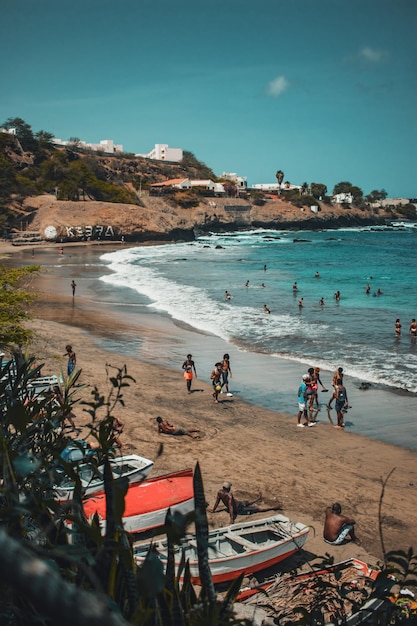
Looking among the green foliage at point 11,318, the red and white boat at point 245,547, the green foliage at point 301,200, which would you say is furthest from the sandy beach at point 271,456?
the green foliage at point 301,200

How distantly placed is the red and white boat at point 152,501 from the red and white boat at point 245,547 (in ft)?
1.59

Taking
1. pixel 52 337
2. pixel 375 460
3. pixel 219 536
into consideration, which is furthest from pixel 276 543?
pixel 52 337

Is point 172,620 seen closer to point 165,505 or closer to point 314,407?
point 165,505

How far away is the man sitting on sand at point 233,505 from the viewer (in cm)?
964

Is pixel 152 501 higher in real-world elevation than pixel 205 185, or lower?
lower

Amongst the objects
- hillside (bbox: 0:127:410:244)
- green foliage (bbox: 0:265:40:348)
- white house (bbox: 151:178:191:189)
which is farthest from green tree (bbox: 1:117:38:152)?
green foliage (bbox: 0:265:40:348)

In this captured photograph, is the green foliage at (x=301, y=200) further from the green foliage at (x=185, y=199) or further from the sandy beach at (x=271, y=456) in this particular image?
the sandy beach at (x=271, y=456)

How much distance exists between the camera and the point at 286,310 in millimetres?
32562

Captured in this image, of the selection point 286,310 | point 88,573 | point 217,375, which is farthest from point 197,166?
point 88,573

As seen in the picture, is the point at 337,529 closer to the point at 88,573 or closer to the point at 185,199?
the point at 88,573

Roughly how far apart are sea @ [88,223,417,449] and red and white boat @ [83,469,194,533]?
6.52 metres

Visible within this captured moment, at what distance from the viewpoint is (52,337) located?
2302 cm

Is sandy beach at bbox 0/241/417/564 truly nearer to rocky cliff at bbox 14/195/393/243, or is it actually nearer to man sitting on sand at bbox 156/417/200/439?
man sitting on sand at bbox 156/417/200/439

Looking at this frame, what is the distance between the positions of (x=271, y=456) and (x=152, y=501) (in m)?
4.24
